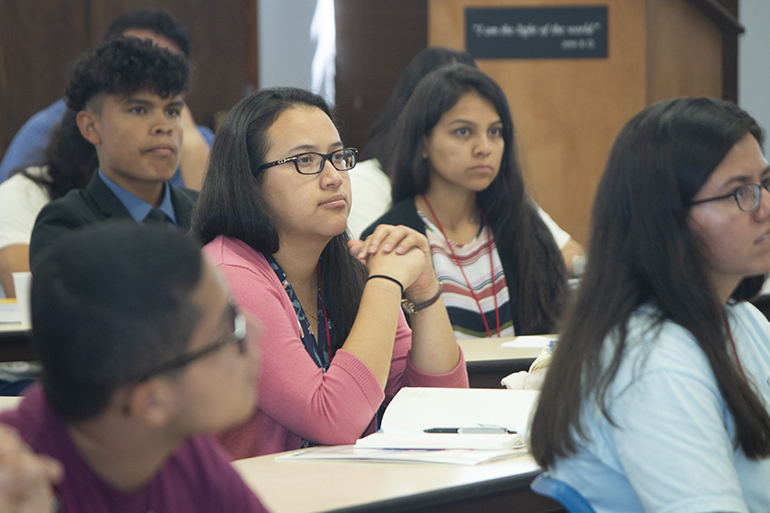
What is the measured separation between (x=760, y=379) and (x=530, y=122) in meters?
3.29

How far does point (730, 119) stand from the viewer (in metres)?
1.15

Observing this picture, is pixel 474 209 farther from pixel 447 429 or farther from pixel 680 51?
pixel 680 51

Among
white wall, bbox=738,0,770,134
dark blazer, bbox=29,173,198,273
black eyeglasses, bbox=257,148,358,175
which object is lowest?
dark blazer, bbox=29,173,198,273

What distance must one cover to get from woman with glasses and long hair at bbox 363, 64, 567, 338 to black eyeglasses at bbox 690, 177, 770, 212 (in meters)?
1.56

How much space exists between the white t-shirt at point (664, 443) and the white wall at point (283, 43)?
401 centimetres

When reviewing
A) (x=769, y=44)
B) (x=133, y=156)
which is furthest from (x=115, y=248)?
(x=769, y=44)

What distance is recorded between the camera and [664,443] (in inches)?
38.9

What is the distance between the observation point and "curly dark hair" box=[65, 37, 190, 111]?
8.91ft

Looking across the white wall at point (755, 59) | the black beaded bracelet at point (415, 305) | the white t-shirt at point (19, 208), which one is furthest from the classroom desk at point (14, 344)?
the white wall at point (755, 59)

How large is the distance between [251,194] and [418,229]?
1141 millimetres

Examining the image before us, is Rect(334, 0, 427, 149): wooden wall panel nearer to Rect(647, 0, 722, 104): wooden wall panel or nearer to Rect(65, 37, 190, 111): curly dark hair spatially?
Rect(647, 0, 722, 104): wooden wall panel

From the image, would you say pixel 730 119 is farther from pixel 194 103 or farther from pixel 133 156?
pixel 194 103

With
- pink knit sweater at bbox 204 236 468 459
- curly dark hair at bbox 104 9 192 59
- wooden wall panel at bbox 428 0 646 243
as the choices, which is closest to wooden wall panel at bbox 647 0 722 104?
wooden wall panel at bbox 428 0 646 243

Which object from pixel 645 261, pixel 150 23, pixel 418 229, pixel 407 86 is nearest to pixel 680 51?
pixel 407 86
